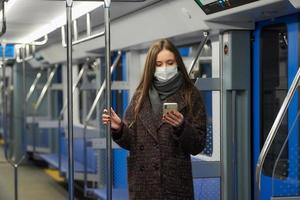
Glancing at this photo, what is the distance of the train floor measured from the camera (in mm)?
8367

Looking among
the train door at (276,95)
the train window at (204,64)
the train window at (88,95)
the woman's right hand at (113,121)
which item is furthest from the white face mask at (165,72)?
the train window at (88,95)

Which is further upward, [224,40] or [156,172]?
[224,40]

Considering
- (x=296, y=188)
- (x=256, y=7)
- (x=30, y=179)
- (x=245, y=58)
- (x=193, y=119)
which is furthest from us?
(x=30, y=179)

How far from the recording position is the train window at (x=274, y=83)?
3949 mm

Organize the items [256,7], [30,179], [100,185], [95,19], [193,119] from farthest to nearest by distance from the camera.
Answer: [30,179]
[100,185]
[95,19]
[256,7]
[193,119]

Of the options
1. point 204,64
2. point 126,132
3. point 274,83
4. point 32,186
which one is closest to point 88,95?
point 32,186

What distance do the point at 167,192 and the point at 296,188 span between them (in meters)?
1.29

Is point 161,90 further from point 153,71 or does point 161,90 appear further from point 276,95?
point 276,95

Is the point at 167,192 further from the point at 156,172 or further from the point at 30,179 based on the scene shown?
the point at 30,179

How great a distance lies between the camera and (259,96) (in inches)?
167

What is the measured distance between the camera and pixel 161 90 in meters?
2.83

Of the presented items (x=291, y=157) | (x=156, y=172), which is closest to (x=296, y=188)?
(x=291, y=157)

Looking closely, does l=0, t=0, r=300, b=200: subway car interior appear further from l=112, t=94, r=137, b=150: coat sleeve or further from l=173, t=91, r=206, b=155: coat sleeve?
l=173, t=91, r=206, b=155: coat sleeve

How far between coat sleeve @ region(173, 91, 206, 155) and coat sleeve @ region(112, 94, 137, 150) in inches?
9.9
